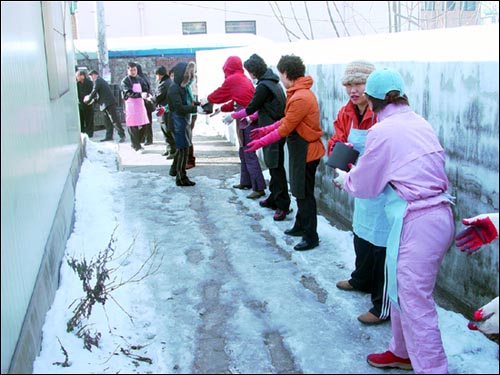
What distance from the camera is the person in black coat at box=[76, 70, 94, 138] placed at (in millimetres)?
13539

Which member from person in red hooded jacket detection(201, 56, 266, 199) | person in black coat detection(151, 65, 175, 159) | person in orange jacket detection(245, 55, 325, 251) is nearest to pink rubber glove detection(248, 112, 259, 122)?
person in red hooded jacket detection(201, 56, 266, 199)

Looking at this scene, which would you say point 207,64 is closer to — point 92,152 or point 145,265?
point 92,152

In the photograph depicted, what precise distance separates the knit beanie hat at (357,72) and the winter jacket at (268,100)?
2109 mm

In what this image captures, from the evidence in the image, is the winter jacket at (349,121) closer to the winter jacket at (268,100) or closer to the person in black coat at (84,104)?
the winter jacket at (268,100)

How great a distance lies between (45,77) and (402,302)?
3745mm

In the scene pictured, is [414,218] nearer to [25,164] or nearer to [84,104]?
[25,164]

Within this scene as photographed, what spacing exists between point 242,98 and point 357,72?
129 inches

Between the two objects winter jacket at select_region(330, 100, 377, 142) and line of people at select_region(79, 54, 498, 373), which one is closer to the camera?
line of people at select_region(79, 54, 498, 373)

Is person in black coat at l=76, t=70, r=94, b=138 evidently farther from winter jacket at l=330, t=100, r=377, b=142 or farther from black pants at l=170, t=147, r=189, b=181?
winter jacket at l=330, t=100, r=377, b=142

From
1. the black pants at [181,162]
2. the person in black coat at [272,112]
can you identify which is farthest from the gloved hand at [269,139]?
the black pants at [181,162]

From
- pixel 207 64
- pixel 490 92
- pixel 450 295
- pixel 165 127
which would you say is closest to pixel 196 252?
pixel 450 295

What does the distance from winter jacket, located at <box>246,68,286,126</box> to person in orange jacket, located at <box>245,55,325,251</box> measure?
2.74ft

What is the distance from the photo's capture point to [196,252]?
5.48m

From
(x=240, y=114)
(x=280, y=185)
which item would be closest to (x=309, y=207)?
(x=280, y=185)
